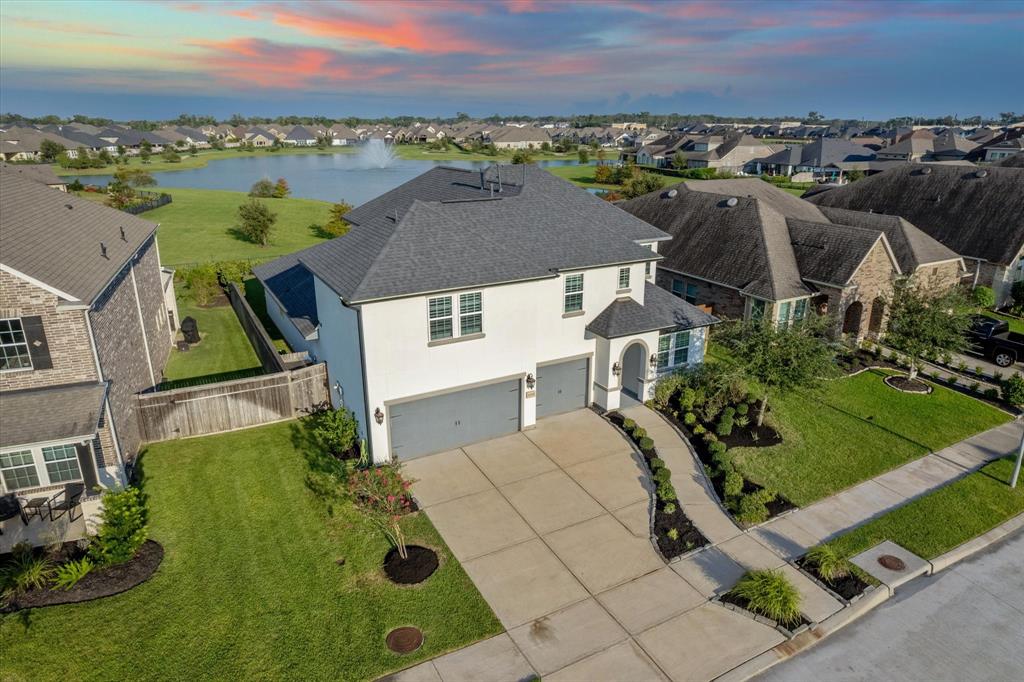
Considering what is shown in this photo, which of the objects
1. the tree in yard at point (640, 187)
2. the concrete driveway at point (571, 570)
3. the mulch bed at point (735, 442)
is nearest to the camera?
the concrete driveway at point (571, 570)

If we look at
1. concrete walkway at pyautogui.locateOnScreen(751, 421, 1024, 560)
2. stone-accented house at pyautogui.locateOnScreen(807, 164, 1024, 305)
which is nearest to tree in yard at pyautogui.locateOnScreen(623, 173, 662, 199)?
stone-accented house at pyautogui.locateOnScreen(807, 164, 1024, 305)

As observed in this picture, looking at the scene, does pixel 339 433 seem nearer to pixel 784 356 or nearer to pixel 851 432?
pixel 784 356

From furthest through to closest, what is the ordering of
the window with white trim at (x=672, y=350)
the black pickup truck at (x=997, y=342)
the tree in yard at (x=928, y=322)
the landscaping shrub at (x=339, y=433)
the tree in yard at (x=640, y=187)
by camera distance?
the tree in yard at (x=640, y=187) < the black pickup truck at (x=997, y=342) < the tree in yard at (x=928, y=322) < the window with white trim at (x=672, y=350) < the landscaping shrub at (x=339, y=433)

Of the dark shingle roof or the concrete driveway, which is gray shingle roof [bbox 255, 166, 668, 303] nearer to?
the concrete driveway

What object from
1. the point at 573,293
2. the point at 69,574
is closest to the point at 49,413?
the point at 69,574

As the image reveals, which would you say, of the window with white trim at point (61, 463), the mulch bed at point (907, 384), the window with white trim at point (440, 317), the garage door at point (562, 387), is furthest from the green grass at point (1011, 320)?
the window with white trim at point (61, 463)

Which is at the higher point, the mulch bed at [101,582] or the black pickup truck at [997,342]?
the black pickup truck at [997,342]

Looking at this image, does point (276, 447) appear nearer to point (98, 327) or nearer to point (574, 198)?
point (98, 327)

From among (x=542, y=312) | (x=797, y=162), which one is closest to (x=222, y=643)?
(x=542, y=312)

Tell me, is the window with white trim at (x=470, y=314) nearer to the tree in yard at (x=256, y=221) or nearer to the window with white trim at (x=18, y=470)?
the window with white trim at (x=18, y=470)

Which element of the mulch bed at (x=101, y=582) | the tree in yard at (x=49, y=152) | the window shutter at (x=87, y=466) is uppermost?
the tree in yard at (x=49, y=152)
